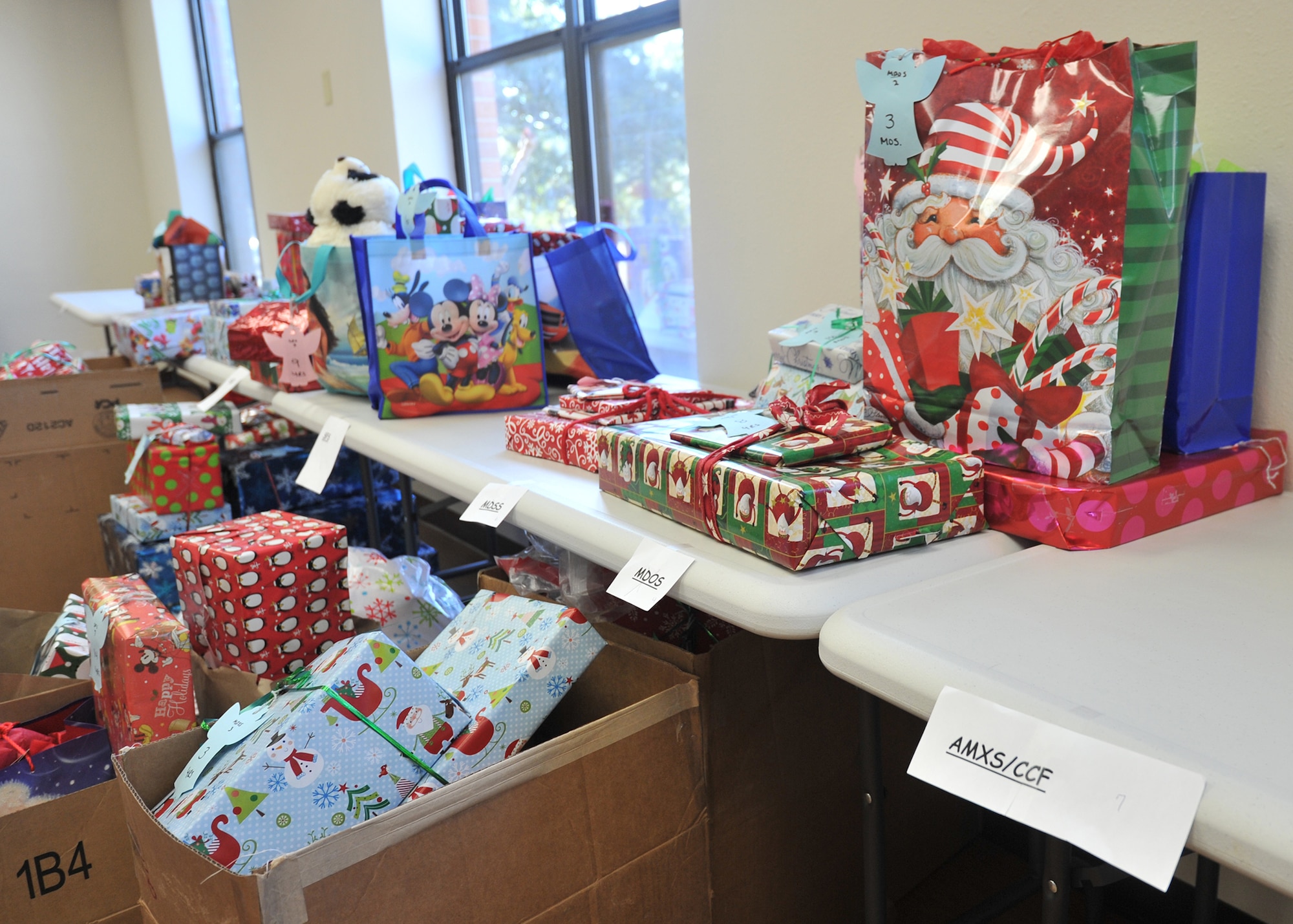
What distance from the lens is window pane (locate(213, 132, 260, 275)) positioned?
16.9 feet

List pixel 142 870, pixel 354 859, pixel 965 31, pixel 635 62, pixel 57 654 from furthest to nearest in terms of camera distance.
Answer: pixel 635 62
pixel 57 654
pixel 965 31
pixel 142 870
pixel 354 859

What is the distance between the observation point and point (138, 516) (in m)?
2.03

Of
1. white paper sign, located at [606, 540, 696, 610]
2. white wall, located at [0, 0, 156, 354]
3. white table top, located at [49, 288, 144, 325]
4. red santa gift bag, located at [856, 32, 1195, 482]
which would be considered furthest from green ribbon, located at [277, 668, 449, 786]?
white wall, located at [0, 0, 156, 354]

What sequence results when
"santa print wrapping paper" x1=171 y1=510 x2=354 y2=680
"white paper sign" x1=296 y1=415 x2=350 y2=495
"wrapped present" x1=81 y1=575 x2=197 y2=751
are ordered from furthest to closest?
1. "white paper sign" x1=296 y1=415 x2=350 y2=495
2. "santa print wrapping paper" x1=171 y1=510 x2=354 y2=680
3. "wrapped present" x1=81 y1=575 x2=197 y2=751

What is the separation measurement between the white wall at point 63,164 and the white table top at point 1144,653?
21.7 ft

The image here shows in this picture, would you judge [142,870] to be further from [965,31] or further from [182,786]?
[965,31]

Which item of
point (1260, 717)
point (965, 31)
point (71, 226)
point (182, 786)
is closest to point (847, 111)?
point (965, 31)

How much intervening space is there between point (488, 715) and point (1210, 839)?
2.04 feet

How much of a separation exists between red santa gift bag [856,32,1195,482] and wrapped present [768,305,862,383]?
6.8 inches

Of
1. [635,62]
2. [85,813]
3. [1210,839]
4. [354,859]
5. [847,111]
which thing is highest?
[635,62]

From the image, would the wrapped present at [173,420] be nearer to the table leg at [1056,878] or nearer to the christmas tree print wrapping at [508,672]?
the christmas tree print wrapping at [508,672]

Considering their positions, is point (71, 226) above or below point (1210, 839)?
above

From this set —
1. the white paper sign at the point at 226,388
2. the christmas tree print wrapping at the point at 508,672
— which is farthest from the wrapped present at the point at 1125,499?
the white paper sign at the point at 226,388

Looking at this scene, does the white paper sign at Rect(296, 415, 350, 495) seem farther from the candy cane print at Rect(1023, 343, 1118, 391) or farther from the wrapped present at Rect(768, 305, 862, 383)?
the candy cane print at Rect(1023, 343, 1118, 391)
